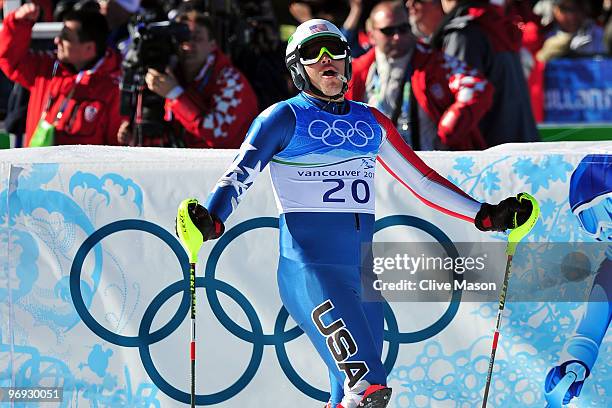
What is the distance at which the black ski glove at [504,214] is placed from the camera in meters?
5.15

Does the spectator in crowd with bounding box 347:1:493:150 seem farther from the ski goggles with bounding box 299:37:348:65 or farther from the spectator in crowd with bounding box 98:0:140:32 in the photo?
the ski goggles with bounding box 299:37:348:65

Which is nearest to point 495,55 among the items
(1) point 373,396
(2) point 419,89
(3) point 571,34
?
(2) point 419,89

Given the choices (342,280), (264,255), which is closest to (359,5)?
(264,255)

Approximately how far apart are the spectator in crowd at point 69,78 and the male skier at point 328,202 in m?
2.72

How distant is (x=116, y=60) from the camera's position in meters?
7.98

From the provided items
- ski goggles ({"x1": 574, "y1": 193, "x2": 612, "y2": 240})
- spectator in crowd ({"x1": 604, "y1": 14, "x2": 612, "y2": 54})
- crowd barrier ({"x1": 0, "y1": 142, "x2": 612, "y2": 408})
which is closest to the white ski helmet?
crowd barrier ({"x1": 0, "y1": 142, "x2": 612, "y2": 408})

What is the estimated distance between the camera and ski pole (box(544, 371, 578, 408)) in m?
5.74

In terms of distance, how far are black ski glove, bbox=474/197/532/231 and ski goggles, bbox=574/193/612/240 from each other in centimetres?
65

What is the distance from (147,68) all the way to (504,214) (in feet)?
9.61

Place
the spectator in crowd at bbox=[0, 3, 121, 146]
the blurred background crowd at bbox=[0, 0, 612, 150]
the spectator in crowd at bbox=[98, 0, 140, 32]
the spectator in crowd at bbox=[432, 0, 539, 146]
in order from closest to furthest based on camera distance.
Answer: the blurred background crowd at bbox=[0, 0, 612, 150], the spectator in crowd at bbox=[0, 3, 121, 146], the spectator in crowd at bbox=[432, 0, 539, 146], the spectator in crowd at bbox=[98, 0, 140, 32]

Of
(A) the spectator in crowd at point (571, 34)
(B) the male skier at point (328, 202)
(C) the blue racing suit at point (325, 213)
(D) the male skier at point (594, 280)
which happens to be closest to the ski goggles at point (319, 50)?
(B) the male skier at point (328, 202)

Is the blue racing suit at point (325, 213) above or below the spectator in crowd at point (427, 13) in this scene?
below

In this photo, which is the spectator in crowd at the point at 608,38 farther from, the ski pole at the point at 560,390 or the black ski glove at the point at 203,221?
the black ski glove at the point at 203,221

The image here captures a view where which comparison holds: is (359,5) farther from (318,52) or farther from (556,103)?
(318,52)
